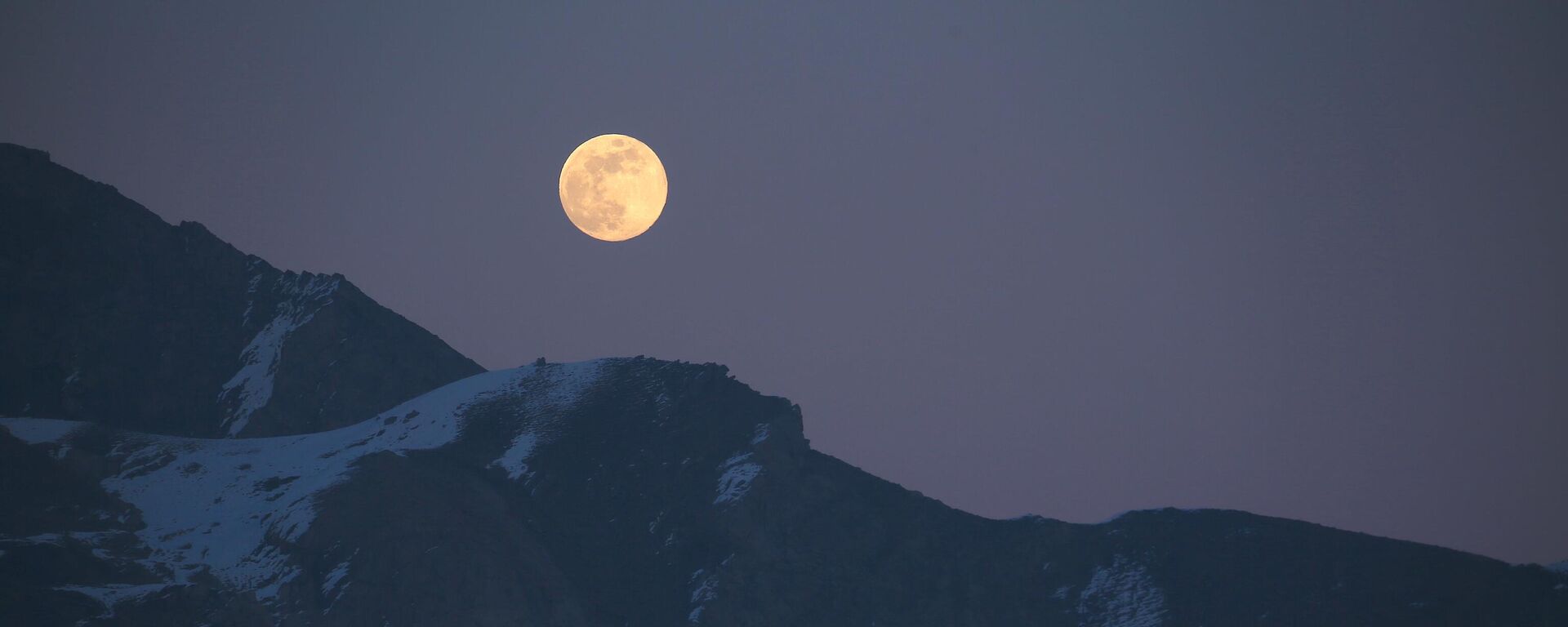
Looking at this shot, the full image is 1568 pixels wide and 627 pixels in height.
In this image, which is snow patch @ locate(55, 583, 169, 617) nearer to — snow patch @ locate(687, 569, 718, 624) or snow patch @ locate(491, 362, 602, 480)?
snow patch @ locate(491, 362, 602, 480)

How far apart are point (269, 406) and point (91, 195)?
3712cm

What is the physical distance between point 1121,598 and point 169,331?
9644 centimetres

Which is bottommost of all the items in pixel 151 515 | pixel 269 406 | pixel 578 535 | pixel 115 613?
pixel 115 613

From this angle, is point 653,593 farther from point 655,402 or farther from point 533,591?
point 655,402

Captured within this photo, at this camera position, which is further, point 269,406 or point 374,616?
point 269,406

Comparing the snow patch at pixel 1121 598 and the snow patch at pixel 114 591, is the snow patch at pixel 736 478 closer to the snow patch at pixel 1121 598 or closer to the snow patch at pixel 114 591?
the snow patch at pixel 1121 598

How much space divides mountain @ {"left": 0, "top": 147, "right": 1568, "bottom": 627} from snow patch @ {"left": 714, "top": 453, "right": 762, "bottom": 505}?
29 centimetres

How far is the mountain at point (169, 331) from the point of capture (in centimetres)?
13288

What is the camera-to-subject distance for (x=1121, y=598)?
10662 cm

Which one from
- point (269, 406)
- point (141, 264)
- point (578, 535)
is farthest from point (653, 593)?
point (141, 264)

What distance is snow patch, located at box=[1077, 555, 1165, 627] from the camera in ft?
342

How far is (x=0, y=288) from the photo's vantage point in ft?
450

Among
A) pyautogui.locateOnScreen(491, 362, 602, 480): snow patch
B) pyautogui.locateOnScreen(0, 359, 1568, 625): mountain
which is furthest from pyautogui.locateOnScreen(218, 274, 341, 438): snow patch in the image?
pyautogui.locateOnScreen(491, 362, 602, 480): snow patch

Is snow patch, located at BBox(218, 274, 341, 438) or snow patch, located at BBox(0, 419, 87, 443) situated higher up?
snow patch, located at BBox(218, 274, 341, 438)
